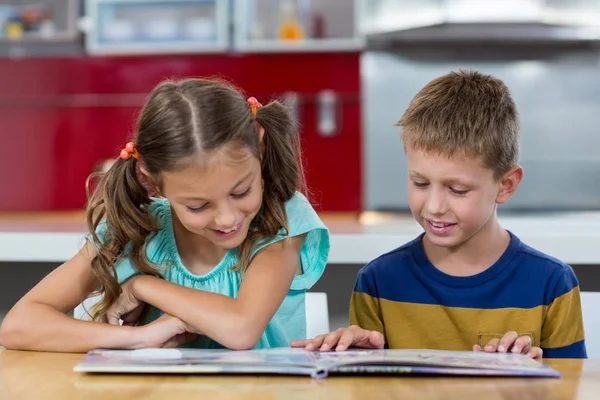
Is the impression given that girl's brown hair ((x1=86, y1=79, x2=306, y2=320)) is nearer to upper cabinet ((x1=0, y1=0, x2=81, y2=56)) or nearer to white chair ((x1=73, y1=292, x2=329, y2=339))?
white chair ((x1=73, y1=292, x2=329, y2=339))

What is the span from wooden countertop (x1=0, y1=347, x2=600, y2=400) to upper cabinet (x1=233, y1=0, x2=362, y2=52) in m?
2.51

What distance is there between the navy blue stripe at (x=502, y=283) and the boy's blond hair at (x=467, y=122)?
172 mm

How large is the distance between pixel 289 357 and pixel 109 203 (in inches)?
20.1

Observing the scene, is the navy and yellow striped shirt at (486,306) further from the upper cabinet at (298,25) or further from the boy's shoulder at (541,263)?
the upper cabinet at (298,25)

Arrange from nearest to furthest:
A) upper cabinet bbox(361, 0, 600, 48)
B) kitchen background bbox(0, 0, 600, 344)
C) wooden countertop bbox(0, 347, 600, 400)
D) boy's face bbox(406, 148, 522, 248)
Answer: wooden countertop bbox(0, 347, 600, 400) → boy's face bbox(406, 148, 522, 248) → upper cabinet bbox(361, 0, 600, 48) → kitchen background bbox(0, 0, 600, 344)

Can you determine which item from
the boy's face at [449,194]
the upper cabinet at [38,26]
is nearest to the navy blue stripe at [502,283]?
the boy's face at [449,194]

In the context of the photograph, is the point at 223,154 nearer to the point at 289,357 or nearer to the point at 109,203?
the point at 109,203

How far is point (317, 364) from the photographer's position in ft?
3.28

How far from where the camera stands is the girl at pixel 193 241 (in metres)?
1.25

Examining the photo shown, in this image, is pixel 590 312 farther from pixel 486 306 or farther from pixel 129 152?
pixel 129 152

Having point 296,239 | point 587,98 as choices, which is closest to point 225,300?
Answer: point 296,239

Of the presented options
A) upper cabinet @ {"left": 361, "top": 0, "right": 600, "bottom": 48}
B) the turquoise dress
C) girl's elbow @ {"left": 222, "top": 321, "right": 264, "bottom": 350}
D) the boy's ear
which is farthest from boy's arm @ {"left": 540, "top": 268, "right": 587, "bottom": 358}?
upper cabinet @ {"left": 361, "top": 0, "right": 600, "bottom": 48}

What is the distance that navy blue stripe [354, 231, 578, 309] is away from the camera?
4.84ft

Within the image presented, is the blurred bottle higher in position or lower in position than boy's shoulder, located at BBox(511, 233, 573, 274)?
higher
